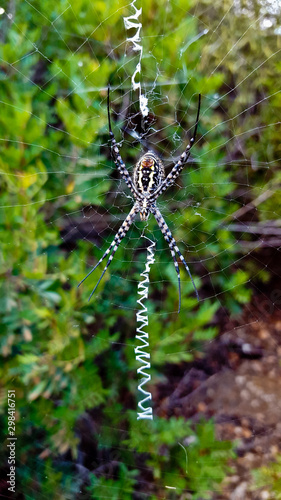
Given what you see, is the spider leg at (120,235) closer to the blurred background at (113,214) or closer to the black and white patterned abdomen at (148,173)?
the blurred background at (113,214)

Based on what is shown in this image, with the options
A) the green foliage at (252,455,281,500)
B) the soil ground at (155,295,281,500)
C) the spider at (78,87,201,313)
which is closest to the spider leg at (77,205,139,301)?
the spider at (78,87,201,313)

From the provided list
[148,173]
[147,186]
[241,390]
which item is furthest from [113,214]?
[241,390]

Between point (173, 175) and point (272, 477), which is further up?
point (173, 175)

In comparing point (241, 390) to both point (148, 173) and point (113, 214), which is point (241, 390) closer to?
point (113, 214)

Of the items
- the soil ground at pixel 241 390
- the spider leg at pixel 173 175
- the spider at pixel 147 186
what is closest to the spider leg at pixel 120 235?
the spider at pixel 147 186

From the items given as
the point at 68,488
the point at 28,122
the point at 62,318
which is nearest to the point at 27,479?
the point at 68,488

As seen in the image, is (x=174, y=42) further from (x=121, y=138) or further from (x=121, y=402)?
(x=121, y=402)

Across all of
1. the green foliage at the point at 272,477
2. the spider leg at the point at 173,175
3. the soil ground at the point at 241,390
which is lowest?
the green foliage at the point at 272,477
